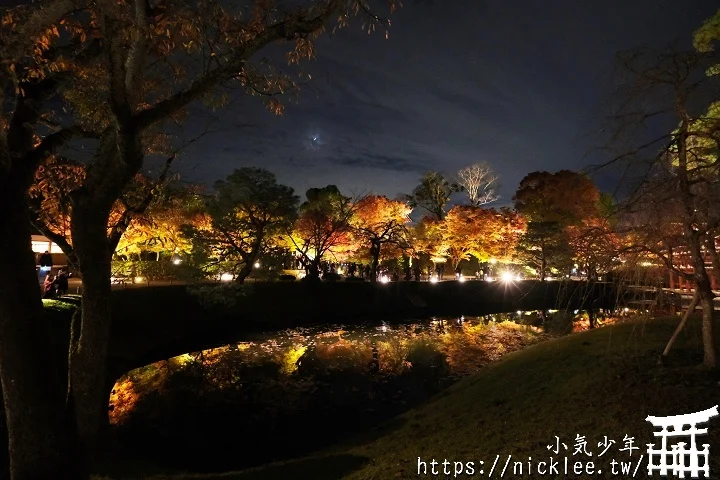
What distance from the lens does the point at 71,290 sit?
2425 centimetres

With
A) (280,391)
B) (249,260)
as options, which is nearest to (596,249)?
(280,391)

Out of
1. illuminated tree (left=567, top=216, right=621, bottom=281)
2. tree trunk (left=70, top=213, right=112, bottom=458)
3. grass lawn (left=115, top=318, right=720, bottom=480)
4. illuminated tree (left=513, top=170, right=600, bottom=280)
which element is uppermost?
illuminated tree (left=513, top=170, right=600, bottom=280)

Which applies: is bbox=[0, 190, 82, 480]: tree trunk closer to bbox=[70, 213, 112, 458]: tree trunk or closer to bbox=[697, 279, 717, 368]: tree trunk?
bbox=[70, 213, 112, 458]: tree trunk

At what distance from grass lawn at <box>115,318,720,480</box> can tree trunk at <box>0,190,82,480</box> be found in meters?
3.91

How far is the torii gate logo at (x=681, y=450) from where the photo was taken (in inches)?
201

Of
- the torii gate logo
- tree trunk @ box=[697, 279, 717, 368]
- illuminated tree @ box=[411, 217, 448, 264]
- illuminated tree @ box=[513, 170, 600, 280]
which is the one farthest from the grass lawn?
illuminated tree @ box=[411, 217, 448, 264]

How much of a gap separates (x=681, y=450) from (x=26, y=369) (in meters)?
8.15

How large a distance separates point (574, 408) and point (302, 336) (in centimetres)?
1953

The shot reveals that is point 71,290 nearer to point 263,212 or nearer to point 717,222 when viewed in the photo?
point 263,212

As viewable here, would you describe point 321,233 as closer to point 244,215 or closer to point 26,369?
point 244,215

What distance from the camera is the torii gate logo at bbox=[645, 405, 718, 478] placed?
16.8ft

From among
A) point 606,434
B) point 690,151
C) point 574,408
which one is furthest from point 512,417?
point 690,151

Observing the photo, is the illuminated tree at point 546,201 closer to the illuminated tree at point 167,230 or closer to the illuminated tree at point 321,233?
the illuminated tree at point 321,233

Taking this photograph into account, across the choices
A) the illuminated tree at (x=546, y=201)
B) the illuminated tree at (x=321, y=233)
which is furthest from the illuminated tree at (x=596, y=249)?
the illuminated tree at (x=546, y=201)
